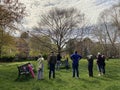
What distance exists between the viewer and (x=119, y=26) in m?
76.7

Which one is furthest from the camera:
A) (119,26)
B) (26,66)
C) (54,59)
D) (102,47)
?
(102,47)

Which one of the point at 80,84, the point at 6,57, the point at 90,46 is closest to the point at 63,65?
the point at 80,84

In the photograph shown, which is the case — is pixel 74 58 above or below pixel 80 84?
above

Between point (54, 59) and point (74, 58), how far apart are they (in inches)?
66.5

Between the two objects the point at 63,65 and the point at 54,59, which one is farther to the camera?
the point at 63,65

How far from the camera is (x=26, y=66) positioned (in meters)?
25.7

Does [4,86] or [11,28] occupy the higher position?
[11,28]

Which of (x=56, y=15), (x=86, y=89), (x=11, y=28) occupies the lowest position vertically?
(x=86, y=89)

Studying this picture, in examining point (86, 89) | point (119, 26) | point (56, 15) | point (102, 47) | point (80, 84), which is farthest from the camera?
point (102, 47)

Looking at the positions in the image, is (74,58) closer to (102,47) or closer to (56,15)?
(56,15)

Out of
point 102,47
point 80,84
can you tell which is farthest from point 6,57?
point 80,84

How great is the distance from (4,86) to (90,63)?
8.65 metres

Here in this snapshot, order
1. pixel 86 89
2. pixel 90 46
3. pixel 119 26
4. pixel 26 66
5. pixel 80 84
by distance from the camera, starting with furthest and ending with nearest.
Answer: pixel 90 46 < pixel 119 26 < pixel 26 66 < pixel 80 84 < pixel 86 89

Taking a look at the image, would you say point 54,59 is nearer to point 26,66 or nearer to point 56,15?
point 26,66
